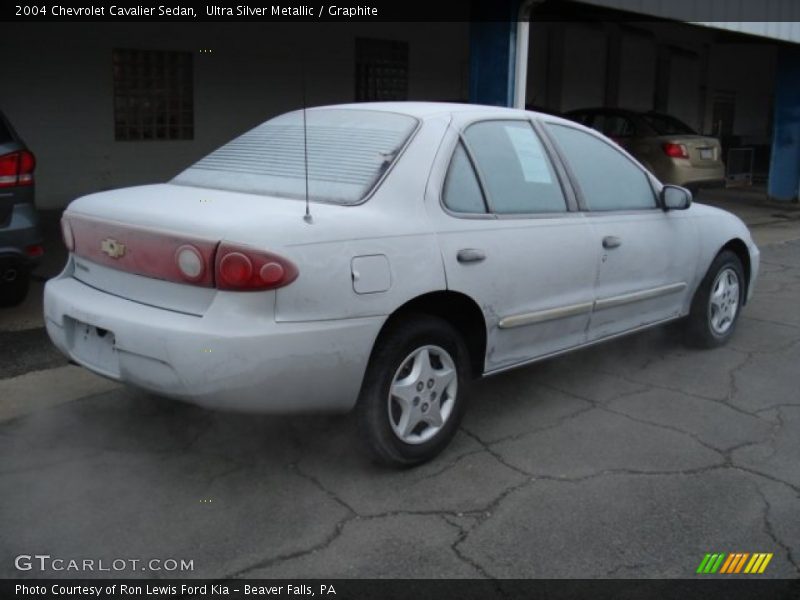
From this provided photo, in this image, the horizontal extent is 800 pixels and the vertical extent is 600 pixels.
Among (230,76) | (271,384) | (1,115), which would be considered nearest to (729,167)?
(230,76)

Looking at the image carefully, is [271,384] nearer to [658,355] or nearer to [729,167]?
[658,355]

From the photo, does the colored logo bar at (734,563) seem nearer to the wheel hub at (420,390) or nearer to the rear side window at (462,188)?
the wheel hub at (420,390)

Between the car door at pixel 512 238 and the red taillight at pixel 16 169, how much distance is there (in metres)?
3.07

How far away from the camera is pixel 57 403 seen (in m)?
4.42

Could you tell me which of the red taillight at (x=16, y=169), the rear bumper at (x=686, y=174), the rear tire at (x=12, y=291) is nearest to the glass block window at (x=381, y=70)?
the rear bumper at (x=686, y=174)

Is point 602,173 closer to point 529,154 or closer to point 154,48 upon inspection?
point 529,154

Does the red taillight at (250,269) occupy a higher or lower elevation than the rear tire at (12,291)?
higher

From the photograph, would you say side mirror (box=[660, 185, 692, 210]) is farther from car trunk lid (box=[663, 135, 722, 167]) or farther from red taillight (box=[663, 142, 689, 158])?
car trunk lid (box=[663, 135, 722, 167])

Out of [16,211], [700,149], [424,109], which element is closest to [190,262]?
[424,109]

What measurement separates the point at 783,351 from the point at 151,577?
14.7 ft

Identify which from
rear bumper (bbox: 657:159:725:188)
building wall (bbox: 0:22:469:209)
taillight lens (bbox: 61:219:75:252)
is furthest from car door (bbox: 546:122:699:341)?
rear bumper (bbox: 657:159:725:188)

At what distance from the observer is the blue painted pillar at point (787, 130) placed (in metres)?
15.1

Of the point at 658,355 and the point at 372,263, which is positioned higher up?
the point at 372,263

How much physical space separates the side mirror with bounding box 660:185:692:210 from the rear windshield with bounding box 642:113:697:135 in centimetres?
892
